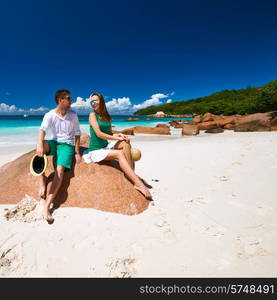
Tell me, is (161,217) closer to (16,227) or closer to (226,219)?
(226,219)

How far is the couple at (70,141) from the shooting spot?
2.88 meters

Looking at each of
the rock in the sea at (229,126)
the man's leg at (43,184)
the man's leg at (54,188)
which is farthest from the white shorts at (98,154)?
the rock in the sea at (229,126)

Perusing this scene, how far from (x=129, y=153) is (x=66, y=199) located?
142 centimetres

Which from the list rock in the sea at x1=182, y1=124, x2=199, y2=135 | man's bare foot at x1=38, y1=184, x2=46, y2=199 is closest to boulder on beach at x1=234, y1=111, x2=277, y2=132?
rock in the sea at x1=182, y1=124, x2=199, y2=135

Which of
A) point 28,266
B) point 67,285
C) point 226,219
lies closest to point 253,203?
point 226,219

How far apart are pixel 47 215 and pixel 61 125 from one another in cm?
137

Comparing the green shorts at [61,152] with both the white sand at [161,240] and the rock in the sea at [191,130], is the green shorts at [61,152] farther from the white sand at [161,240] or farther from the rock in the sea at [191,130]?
the rock in the sea at [191,130]

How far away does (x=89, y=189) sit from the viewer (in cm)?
303

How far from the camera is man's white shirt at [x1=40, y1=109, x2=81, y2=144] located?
293 cm

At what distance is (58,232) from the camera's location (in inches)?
97.7

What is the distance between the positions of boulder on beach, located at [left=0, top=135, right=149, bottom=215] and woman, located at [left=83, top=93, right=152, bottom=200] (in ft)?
0.40

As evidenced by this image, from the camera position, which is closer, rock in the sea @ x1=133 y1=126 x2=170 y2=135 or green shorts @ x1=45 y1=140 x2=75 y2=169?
green shorts @ x1=45 y1=140 x2=75 y2=169

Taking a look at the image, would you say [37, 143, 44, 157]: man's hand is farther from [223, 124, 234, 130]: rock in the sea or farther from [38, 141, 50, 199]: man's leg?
[223, 124, 234, 130]: rock in the sea

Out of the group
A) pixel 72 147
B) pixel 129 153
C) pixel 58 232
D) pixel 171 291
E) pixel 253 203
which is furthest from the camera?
pixel 129 153
